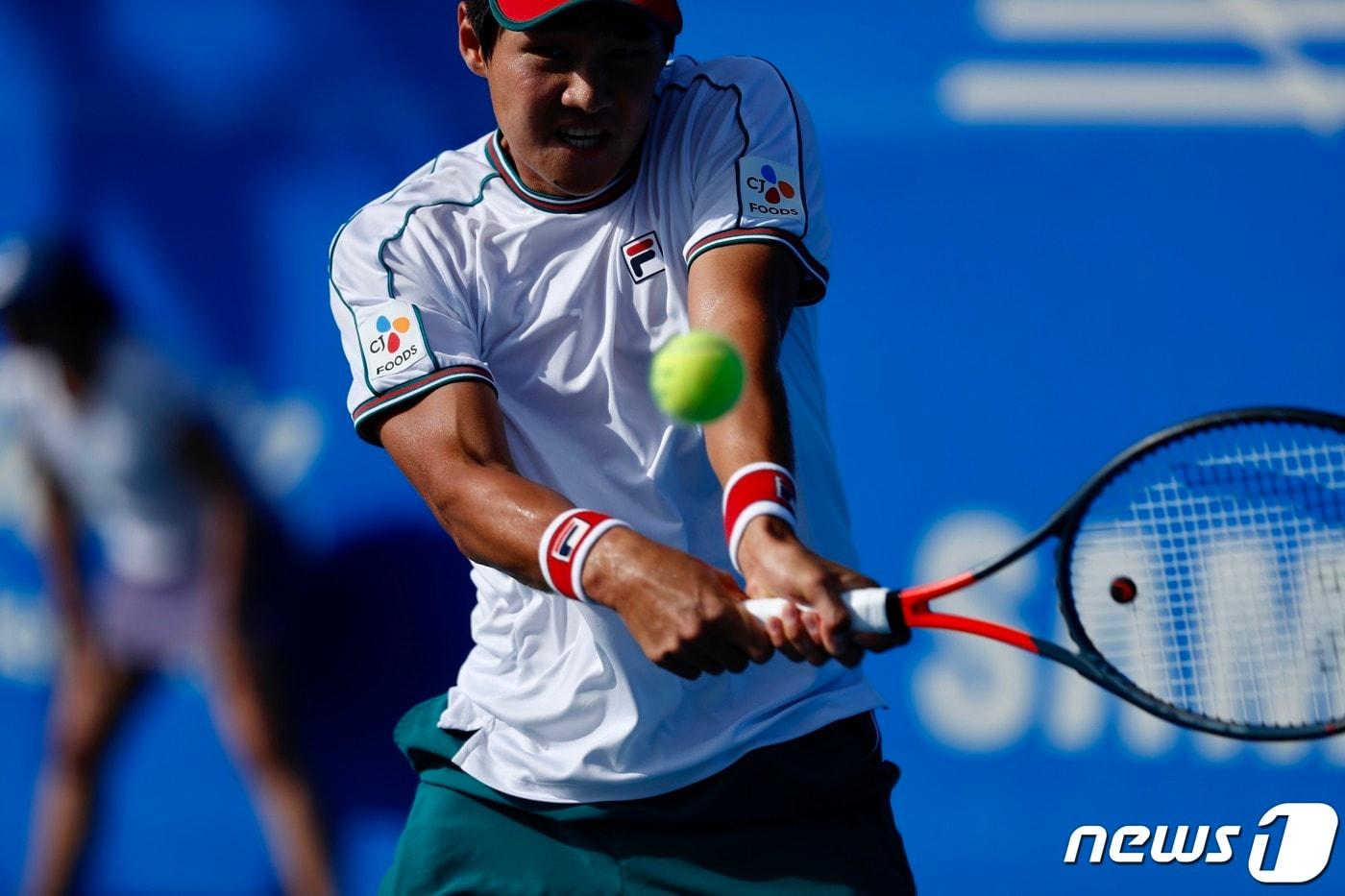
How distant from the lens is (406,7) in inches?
179

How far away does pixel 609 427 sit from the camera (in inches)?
106

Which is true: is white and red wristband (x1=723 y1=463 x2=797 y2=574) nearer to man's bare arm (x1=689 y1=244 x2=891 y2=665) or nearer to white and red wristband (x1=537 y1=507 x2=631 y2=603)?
man's bare arm (x1=689 y1=244 x2=891 y2=665)

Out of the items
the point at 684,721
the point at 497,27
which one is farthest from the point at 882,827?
the point at 497,27

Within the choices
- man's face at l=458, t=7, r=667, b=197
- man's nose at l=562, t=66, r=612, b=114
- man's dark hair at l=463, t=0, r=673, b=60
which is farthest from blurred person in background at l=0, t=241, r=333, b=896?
man's nose at l=562, t=66, r=612, b=114

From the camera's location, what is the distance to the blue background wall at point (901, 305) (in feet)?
13.8

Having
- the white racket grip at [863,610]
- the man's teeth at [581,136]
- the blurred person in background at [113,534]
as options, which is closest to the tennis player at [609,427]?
the man's teeth at [581,136]

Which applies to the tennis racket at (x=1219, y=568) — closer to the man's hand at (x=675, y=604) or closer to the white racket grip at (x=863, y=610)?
the white racket grip at (x=863, y=610)

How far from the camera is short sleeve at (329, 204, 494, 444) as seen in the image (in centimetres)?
261

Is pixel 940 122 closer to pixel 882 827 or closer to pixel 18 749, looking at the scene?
pixel 882 827

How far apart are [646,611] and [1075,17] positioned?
2531mm

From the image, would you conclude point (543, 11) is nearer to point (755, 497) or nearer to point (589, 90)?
point (589, 90)

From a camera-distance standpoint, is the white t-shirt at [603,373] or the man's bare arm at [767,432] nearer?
the man's bare arm at [767,432]

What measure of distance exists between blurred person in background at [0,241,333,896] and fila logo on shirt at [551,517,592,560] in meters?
2.40

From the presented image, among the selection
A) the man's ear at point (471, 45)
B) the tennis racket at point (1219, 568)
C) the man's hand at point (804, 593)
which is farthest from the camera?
the man's ear at point (471, 45)
